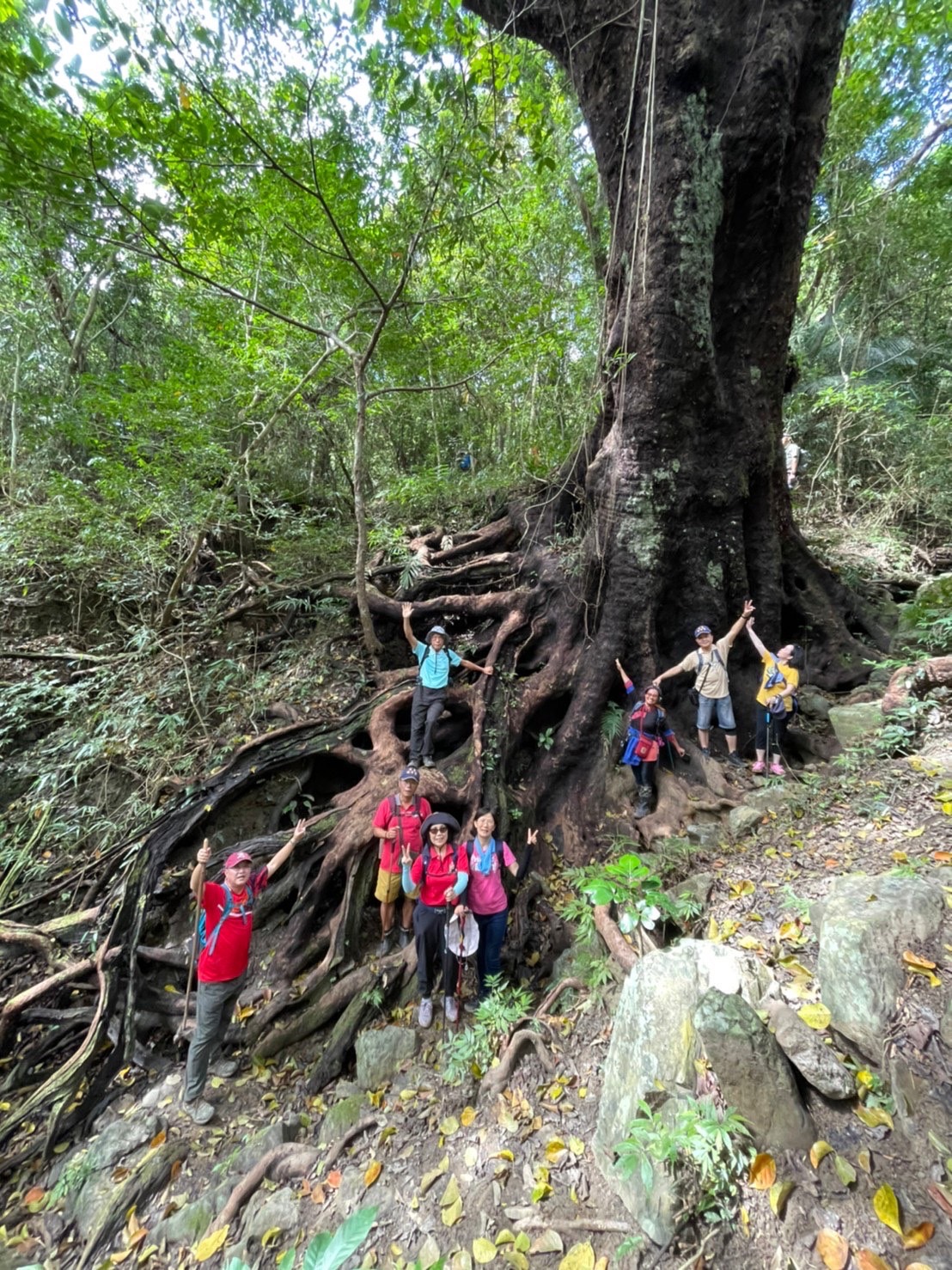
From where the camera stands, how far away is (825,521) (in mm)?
10117

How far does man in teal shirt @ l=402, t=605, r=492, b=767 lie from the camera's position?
550cm

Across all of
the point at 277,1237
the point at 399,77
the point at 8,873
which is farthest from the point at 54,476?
the point at 277,1237

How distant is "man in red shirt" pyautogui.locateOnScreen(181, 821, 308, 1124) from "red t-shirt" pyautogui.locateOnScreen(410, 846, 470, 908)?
4.03ft

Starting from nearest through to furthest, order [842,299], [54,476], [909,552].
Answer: [54,476] < [909,552] < [842,299]

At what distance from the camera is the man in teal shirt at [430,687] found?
550 cm

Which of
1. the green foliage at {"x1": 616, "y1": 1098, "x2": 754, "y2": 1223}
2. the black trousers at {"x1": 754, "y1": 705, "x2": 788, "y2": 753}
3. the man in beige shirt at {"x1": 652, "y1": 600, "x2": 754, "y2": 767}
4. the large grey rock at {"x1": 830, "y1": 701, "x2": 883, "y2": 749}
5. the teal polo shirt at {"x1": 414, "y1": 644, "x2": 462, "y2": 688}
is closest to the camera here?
the green foliage at {"x1": 616, "y1": 1098, "x2": 754, "y2": 1223}

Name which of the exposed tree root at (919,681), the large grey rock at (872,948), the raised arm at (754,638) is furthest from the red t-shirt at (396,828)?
the exposed tree root at (919,681)

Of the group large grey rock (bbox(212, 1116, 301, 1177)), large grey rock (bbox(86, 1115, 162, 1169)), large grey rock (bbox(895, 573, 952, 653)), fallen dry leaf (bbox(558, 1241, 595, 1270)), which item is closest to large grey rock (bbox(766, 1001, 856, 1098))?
fallen dry leaf (bbox(558, 1241, 595, 1270))

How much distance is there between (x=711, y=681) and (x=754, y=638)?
67cm

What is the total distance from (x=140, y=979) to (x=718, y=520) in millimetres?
6769

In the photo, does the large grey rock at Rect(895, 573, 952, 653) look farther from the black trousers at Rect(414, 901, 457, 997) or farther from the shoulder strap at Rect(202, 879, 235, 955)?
the shoulder strap at Rect(202, 879, 235, 955)

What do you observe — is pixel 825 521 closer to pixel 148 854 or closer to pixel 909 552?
pixel 909 552

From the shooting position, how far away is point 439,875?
385 centimetres

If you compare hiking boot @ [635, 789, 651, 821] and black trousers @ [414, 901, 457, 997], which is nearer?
black trousers @ [414, 901, 457, 997]
